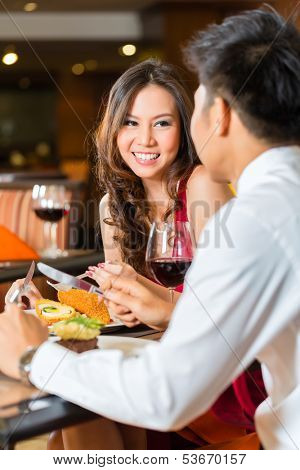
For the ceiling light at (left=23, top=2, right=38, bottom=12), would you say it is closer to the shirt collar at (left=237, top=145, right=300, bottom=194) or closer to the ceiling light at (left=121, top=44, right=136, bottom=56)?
the ceiling light at (left=121, top=44, right=136, bottom=56)

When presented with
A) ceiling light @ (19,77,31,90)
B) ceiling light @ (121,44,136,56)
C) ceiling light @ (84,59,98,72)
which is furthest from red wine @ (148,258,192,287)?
ceiling light @ (19,77,31,90)

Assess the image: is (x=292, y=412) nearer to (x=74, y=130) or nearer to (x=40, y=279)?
(x=40, y=279)

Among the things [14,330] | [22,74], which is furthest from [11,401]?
[22,74]

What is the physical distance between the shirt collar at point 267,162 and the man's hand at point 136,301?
350mm

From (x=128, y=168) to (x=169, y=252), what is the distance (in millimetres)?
606

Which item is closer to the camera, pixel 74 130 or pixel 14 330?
pixel 14 330

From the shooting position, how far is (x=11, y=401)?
854 mm

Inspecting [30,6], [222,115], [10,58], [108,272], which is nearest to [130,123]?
[108,272]

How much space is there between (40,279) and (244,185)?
91 centimetres

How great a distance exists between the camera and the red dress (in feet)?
3.58

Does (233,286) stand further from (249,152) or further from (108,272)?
(108,272)
